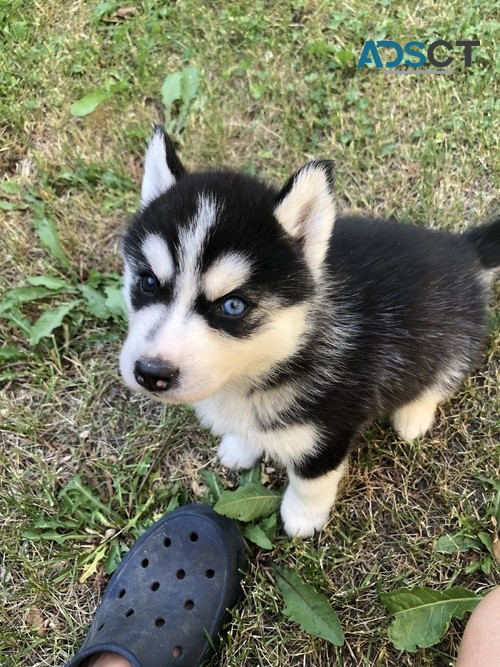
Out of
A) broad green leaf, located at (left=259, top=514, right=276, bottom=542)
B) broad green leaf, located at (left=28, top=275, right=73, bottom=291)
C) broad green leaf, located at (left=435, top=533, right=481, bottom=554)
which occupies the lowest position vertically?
broad green leaf, located at (left=259, top=514, right=276, bottom=542)

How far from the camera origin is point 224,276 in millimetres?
2102

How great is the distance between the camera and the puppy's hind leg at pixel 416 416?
3.07 metres

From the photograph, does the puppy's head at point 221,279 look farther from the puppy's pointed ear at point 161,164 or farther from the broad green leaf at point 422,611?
the broad green leaf at point 422,611

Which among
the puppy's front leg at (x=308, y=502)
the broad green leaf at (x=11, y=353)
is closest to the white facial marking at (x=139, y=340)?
the puppy's front leg at (x=308, y=502)

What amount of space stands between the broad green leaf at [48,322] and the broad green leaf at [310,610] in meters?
1.93

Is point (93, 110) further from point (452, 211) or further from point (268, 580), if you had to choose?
point (268, 580)

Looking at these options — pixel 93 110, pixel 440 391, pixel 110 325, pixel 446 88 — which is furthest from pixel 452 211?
Answer: pixel 93 110

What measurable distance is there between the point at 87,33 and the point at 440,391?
377cm

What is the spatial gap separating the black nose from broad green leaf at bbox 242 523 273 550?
1252 millimetres

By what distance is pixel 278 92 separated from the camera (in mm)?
4199

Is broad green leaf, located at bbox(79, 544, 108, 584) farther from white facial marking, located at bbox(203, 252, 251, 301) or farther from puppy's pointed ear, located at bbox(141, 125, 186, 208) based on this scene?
puppy's pointed ear, located at bbox(141, 125, 186, 208)

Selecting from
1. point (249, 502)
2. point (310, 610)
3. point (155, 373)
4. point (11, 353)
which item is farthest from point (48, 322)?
point (310, 610)

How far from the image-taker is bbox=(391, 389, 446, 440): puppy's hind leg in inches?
121

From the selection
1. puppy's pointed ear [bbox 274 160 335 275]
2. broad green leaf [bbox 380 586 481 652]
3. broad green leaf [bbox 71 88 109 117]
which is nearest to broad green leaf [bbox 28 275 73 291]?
broad green leaf [bbox 71 88 109 117]
